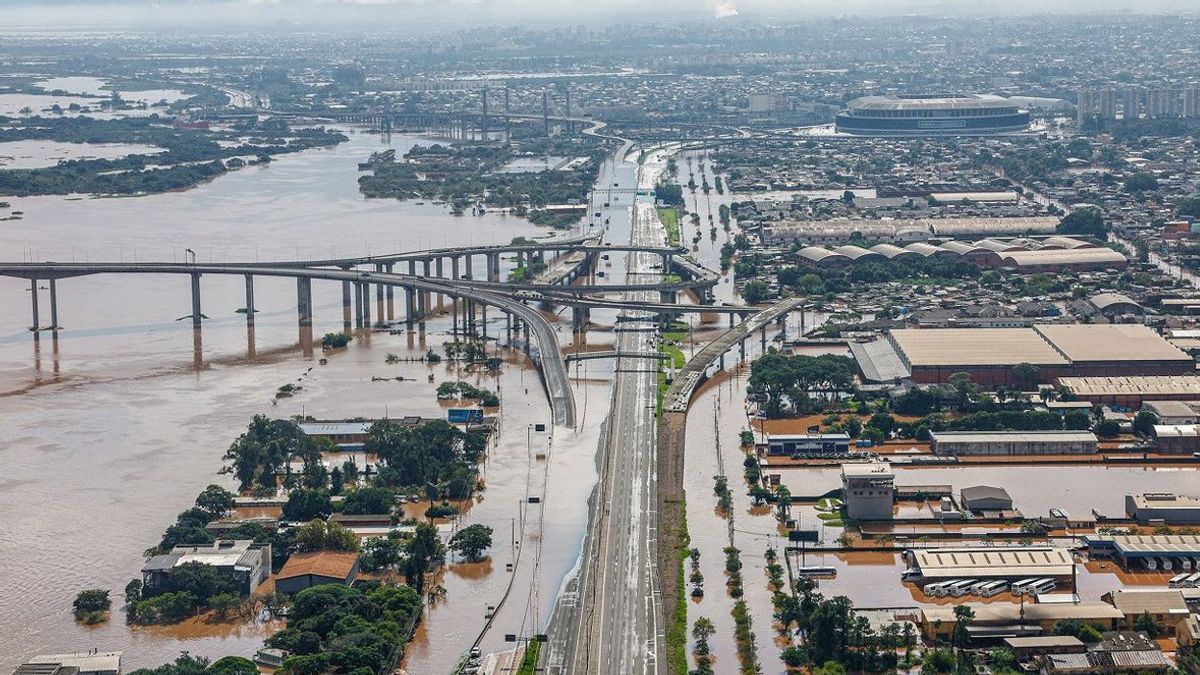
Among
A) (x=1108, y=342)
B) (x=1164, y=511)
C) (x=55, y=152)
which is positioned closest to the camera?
(x=1164, y=511)

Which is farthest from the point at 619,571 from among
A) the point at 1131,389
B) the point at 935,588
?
the point at 1131,389

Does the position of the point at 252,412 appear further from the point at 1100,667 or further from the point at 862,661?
the point at 1100,667

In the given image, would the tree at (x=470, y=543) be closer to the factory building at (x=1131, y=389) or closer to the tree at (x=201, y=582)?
the tree at (x=201, y=582)

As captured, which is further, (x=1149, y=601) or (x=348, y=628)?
(x=1149, y=601)

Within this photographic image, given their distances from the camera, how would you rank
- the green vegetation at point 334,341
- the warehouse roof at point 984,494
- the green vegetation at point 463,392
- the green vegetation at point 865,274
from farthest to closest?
1. the green vegetation at point 865,274
2. the green vegetation at point 334,341
3. the green vegetation at point 463,392
4. the warehouse roof at point 984,494

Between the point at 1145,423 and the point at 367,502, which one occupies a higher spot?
the point at 1145,423

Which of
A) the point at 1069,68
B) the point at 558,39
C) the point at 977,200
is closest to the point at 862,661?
the point at 977,200

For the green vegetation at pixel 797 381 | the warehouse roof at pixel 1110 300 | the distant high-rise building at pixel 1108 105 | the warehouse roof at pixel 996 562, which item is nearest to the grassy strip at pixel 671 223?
the warehouse roof at pixel 1110 300

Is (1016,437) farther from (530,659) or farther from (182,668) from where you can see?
(182,668)
